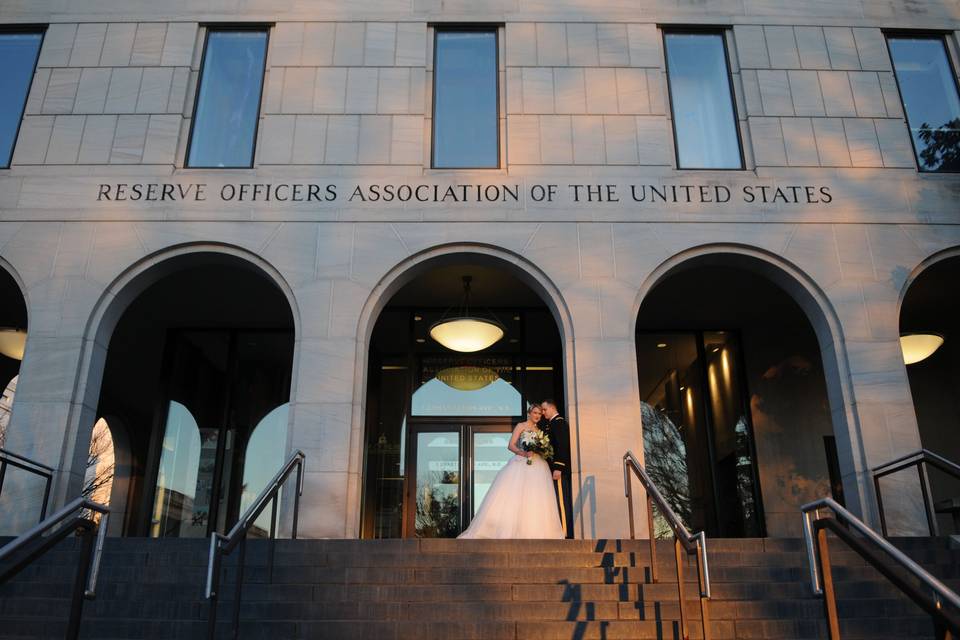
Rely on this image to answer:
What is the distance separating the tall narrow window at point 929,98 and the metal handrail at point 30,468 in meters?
13.4

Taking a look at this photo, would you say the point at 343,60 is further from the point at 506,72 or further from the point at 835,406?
the point at 835,406

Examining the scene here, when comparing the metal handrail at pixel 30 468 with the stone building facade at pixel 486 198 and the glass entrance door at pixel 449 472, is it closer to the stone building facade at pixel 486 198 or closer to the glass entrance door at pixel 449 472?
the stone building facade at pixel 486 198

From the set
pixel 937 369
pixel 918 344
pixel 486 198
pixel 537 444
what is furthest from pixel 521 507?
pixel 937 369

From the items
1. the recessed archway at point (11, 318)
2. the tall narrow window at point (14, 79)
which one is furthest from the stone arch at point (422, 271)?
the tall narrow window at point (14, 79)

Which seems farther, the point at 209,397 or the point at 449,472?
the point at 209,397

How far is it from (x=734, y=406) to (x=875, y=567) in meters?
10.2

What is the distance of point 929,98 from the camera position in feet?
42.9

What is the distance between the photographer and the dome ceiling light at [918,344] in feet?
45.2

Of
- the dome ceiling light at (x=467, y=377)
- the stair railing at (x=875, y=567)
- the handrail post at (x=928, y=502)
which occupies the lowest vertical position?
the stair railing at (x=875, y=567)

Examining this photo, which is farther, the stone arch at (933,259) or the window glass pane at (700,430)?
the window glass pane at (700,430)

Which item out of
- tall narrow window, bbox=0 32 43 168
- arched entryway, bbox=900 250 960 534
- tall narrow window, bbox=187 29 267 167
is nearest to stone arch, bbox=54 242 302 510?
tall narrow window, bbox=187 29 267 167

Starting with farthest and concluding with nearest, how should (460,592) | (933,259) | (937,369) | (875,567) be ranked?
1. (937,369)
2. (933,259)
3. (460,592)
4. (875,567)

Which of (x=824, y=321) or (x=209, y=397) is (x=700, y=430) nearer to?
(x=824, y=321)

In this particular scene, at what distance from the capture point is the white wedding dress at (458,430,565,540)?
10.5 m
